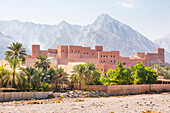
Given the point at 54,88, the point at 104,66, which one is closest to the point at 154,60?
the point at 104,66

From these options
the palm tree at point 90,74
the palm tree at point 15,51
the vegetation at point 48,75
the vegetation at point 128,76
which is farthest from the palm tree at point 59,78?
the vegetation at point 128,76

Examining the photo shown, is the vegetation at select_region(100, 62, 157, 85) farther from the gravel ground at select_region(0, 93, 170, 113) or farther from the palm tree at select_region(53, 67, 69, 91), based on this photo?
the gravel ground at select_region(0, 93, 170, 113)

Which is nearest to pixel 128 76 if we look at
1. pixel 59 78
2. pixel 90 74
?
pixel 90 74

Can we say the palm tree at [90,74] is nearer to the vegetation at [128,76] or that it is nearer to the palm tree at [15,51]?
the vegetation at [128,76]

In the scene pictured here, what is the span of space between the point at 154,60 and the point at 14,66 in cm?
6480

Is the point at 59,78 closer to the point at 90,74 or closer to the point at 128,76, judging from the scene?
the point at 90,74

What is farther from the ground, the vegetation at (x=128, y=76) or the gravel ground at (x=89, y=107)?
the vegetation at (x=128, y=76)

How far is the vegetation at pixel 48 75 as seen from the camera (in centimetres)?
3148

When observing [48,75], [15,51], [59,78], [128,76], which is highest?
[15,51]

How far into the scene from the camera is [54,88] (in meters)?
37.9

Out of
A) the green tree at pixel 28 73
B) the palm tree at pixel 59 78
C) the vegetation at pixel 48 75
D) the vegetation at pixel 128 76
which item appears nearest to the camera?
the vegetation at pixel 48 75

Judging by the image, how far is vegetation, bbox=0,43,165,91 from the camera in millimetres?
31484

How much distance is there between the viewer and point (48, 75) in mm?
35375

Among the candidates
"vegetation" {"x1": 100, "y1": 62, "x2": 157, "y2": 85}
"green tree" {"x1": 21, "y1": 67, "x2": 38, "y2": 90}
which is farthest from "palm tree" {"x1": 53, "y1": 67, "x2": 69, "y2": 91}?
"vegetation" {"x1": 100, "y1": 62, "x2": 157, "y2": 85}
